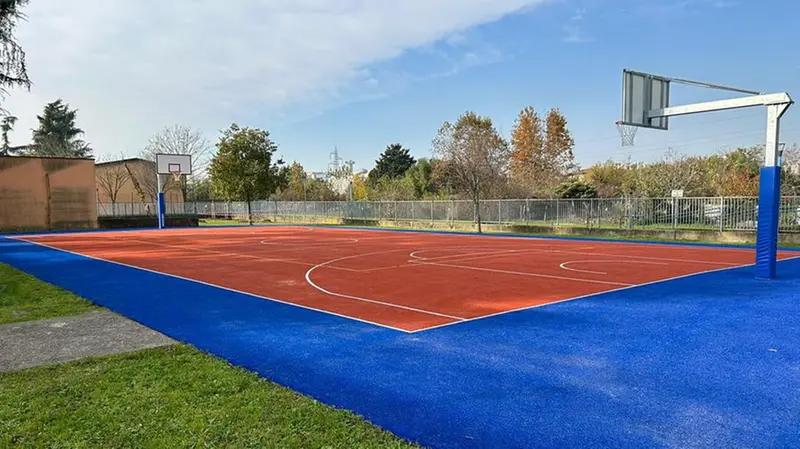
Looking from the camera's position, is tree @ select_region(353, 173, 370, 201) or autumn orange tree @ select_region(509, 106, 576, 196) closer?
autumn orange tree @ select_region(509, 106, 576, 196)

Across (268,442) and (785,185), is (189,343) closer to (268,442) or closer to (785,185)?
(268,442)

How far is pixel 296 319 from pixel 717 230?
20.5 meters

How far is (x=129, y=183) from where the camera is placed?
54312 millimetres

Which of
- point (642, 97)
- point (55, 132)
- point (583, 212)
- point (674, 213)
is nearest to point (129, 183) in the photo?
point (55, 132)

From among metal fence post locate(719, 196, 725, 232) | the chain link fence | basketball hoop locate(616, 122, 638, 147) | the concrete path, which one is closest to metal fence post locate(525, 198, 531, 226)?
the chain link fence

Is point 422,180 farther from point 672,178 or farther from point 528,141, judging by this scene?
point 672,178

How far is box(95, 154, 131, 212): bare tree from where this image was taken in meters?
52.9

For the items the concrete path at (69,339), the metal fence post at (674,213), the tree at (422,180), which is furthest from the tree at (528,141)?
the concrete path at (69,339)

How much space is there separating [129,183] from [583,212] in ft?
154

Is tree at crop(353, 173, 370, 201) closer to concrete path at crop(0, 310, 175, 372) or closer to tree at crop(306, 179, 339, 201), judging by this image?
tree at crop(306, 179, 339, 201)

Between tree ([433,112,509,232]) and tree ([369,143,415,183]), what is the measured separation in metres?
42.5

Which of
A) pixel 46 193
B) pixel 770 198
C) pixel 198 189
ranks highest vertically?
pixel 198 189

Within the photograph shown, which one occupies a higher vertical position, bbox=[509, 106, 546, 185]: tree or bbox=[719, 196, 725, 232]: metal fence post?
bbox=[509, 106, 546, 185]: tree

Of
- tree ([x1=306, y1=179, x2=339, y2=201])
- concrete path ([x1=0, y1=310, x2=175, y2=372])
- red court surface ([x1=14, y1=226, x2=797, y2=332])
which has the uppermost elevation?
tree ([x1=306, y1=179, x2=339, y2=201])
